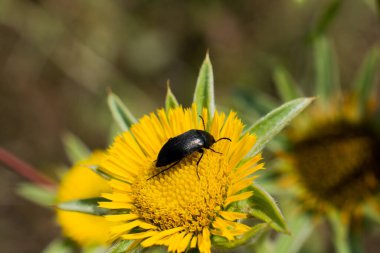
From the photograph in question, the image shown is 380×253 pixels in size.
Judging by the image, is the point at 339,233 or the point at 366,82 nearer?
the point at 339,233

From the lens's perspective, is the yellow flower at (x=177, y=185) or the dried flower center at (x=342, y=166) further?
the dried flower center at (x=342, y=166)

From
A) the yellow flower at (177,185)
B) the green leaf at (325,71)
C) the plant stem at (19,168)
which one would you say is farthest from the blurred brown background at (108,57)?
the yellow flower at (177,185)

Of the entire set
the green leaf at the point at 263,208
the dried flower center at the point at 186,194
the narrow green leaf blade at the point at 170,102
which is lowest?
the green leaf at the point at 263,208

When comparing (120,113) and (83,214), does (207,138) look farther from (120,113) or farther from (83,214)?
(83,214)

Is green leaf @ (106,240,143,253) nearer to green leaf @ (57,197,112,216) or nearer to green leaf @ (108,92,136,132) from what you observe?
green leaf @ (57,197,112,216)

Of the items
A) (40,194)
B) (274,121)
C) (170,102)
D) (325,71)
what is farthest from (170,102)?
(40,194)

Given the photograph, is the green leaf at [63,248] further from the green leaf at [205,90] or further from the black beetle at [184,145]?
the green leaf at [205,90]
